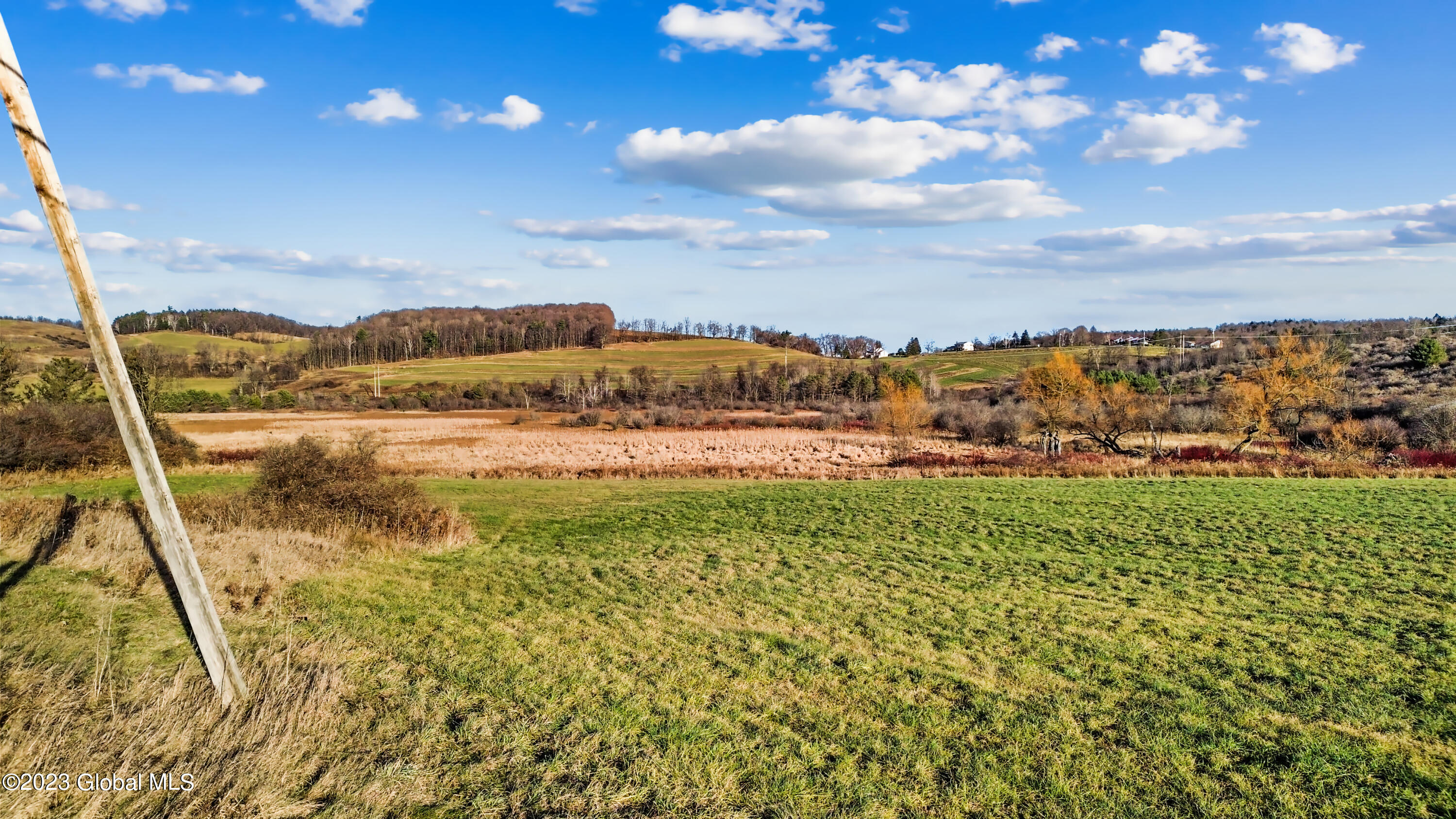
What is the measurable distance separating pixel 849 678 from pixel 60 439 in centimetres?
3287

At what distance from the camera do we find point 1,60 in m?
4.63

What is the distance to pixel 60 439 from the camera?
88.0ft

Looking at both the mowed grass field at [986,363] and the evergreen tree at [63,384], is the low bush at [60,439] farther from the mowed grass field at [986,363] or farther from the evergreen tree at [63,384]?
the mowed grass field at [986,363]

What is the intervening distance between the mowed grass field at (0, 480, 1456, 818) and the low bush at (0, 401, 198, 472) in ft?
75.8

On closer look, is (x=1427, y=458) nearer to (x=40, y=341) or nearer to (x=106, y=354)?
(x=106, y=354)

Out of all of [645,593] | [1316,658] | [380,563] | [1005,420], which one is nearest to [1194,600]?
[1316,658]

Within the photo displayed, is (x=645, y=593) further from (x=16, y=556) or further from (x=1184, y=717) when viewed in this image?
(x=16, y=556)

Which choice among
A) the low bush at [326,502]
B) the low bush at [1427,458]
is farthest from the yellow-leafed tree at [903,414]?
the low bush at [326,502]

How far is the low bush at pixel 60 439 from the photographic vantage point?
25500 mm

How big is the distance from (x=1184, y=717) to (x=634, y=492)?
64.8 feet

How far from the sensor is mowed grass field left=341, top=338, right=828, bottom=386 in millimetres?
108938

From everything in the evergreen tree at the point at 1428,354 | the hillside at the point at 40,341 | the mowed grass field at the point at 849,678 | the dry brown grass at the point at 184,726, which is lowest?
the mowed grass field at the point at 849,678

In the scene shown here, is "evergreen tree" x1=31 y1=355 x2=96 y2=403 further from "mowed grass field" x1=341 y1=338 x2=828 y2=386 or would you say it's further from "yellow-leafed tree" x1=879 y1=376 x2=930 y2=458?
"mowed grass field" x1=341 y1=338 x2=828 y2=386

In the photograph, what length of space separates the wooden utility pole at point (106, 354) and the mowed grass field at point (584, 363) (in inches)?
3983
